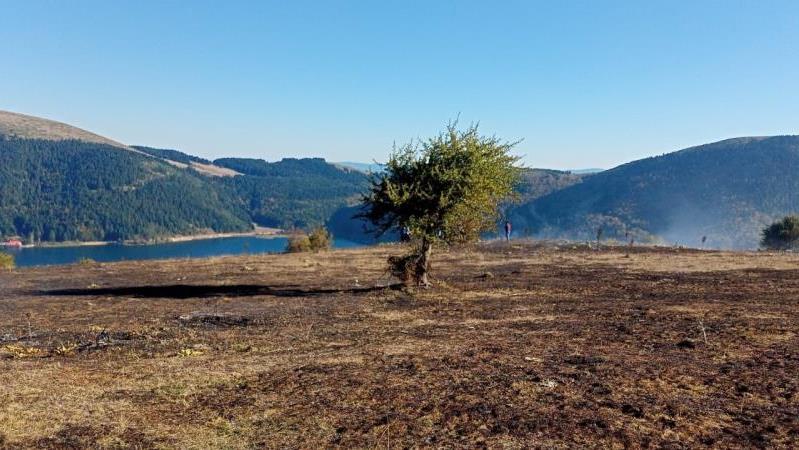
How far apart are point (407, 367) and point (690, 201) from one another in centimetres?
18046

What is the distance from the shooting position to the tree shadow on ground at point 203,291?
2722 centimetres

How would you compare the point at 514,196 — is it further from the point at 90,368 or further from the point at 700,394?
the point at 90,368

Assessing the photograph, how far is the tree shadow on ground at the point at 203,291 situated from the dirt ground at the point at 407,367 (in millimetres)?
281

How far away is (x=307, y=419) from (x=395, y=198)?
17582 mm

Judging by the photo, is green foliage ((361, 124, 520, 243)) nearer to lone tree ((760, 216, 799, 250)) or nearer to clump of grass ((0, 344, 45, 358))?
clump of grass ((0, 344, 45, 358))

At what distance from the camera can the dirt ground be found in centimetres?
896

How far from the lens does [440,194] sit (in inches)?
1071

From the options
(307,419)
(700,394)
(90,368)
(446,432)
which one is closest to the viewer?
(446,432)

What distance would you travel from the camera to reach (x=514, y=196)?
95.1 feet

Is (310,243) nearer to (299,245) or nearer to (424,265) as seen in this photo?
(299,245)

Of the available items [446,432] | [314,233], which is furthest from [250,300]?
[314,233]

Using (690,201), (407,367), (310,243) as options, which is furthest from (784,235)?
(690,201)

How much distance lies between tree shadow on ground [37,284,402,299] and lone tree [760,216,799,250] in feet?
211

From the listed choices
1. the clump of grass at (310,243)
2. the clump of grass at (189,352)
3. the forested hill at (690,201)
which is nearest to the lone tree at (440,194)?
the clump of grass at (189,352)
